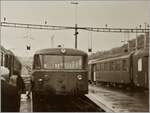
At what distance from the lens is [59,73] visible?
57.6 feet

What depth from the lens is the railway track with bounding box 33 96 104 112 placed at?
15.8 meters

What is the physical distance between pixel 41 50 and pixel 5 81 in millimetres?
8343

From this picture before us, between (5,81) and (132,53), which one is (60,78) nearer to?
(5,81)

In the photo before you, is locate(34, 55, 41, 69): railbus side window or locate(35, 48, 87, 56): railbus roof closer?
locate(34, 55, 41, 69): railbus side window

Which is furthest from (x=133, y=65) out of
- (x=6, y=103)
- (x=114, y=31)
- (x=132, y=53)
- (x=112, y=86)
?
(x=6, y=103)

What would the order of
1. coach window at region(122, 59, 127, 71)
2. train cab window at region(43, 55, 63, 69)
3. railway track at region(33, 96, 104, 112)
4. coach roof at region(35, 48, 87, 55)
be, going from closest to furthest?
railway track at region(33, 96, 104, 112), train cab window at region(43, 55, 63, 69), coach roof at region(35, 48, 87, 55), coach window at region(122, 59, 127, 71)

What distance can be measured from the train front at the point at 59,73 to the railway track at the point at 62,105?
23.6 inches

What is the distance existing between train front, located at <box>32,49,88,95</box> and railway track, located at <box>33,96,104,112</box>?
60 centimetres

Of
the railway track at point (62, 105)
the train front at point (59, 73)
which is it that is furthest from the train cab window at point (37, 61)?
the railway track at point (62, 105)

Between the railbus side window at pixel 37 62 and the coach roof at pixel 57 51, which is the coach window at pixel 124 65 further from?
the railbus side window at pixel 37 62

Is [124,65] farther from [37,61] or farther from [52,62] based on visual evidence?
[37,61]

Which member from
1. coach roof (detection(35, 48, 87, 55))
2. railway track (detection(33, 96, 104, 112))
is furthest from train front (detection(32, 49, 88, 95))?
railway track (detection(33, 96, 104, 112))

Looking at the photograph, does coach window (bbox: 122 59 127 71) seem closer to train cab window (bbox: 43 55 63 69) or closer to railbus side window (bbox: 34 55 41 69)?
train cab window (bbox: 43 55 63 69)

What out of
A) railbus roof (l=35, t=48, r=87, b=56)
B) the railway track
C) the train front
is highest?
railbus roof (l=35, t=48, r=87, b=56)
